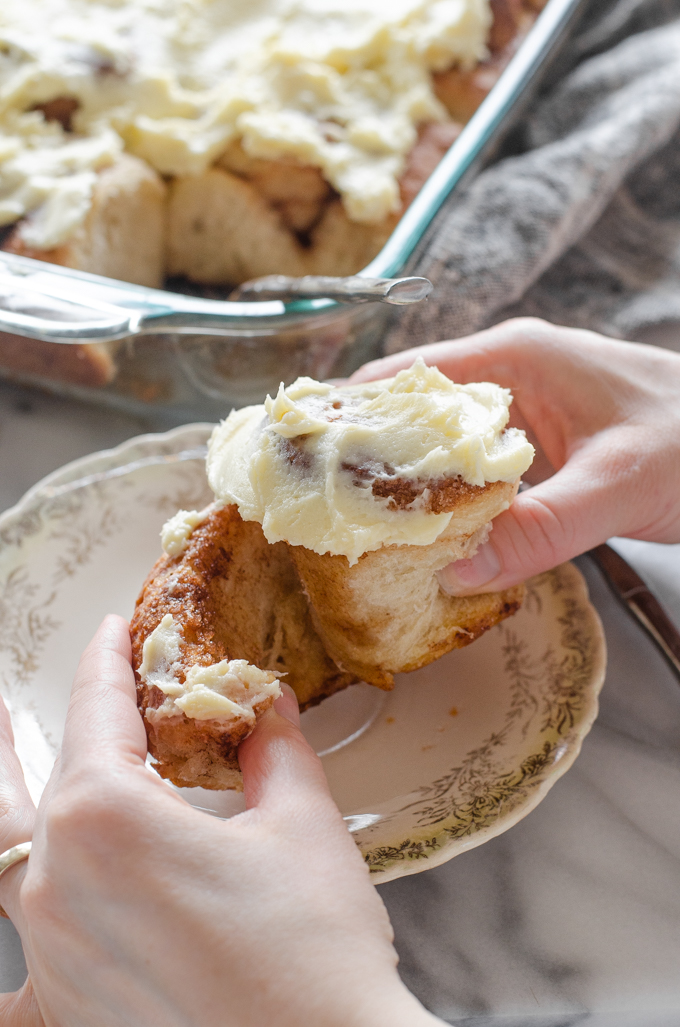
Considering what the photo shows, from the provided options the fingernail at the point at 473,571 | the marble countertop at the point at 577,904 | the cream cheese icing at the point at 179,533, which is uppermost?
the cream cheese icing at the point at 179,533

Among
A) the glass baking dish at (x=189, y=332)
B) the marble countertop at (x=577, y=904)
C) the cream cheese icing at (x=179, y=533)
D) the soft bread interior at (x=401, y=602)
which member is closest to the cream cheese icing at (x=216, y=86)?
the glass baking dish at (x=189, y=332)

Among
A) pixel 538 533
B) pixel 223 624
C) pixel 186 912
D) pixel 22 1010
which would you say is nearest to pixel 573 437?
pixel 538 533

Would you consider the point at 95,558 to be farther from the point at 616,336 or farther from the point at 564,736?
the point at 616,336

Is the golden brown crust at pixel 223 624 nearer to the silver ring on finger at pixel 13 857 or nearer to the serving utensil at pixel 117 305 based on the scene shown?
the silver ring on finger at pixel 13 857

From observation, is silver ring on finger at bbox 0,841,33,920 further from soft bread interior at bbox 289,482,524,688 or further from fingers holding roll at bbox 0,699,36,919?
soft bread interior at bbox 289,482,524,688

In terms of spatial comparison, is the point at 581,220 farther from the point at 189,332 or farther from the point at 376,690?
the point at 376,690

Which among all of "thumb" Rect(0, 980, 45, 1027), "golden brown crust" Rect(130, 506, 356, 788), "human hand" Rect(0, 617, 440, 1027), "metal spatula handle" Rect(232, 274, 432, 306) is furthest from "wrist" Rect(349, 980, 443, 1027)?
"metal spatula handle" Rect(232, 274, 432, 306)
